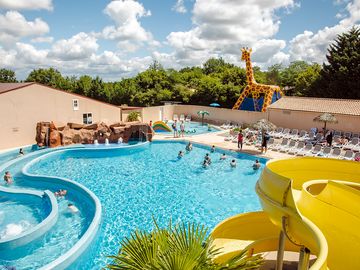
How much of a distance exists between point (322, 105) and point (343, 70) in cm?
1039

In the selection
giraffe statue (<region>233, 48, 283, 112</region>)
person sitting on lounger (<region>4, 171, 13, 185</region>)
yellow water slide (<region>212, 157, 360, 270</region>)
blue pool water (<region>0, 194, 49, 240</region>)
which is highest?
giraffe statue (<region>233, 48, 283, 112</region>)

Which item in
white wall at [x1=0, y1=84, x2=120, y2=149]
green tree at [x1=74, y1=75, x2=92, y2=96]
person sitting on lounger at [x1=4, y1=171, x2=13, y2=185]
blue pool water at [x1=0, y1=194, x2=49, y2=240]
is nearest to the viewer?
blue pool water at [x1=0, y1=194, x2=49, y2=240]

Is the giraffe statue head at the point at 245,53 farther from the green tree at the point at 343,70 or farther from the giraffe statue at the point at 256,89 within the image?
the green tree at the point at 343,70

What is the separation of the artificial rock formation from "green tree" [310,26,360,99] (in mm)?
23103

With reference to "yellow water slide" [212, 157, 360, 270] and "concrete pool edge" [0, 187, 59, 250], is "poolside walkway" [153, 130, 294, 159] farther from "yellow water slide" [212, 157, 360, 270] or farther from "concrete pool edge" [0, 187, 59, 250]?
"yellow water slide" [212, 157, 360, 270]

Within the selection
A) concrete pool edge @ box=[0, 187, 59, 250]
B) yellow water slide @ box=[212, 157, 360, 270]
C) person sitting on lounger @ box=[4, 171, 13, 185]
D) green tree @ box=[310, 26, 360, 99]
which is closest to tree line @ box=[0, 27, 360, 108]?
green tree @ box=[310, 26, 360, 99]

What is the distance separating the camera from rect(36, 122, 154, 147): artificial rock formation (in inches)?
915

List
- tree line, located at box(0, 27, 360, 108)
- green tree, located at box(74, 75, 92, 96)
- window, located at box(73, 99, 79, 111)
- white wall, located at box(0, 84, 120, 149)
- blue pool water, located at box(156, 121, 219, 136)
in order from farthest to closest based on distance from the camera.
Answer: green tree, located at box(74, 75, 92, 96) < tree line, located at box(0, 27, 360, 108) < blue pool water, located at box(156, 121, 219, 136) < window, located at box(73, 99, 79, 111) < white wall, located at box(0, 84, 120, 149)

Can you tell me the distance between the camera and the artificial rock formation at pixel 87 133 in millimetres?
23250

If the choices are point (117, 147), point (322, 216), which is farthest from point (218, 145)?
point (322, 216)

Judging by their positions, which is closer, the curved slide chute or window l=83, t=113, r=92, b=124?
window l=83, t=113, r=92, b=124

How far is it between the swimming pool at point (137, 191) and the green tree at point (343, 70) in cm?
1993

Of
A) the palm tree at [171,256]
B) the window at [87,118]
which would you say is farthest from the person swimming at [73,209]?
the window at [87,118]

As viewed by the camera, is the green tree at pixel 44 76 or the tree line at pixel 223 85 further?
the green tree at pixel 44 76
